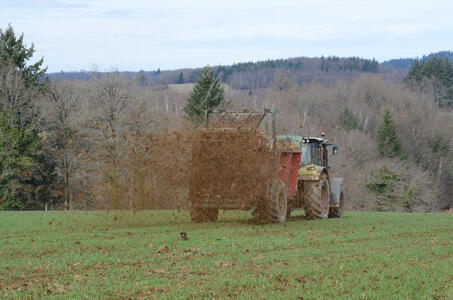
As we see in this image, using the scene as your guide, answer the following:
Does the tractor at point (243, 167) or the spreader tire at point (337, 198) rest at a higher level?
the tractor at point (243, 167)

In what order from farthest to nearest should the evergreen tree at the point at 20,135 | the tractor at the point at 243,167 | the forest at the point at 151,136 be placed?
1. the evergreen tree at the point at 20,135
2. the forest at the point at 151,136
3. the tractor at the point at 243,167

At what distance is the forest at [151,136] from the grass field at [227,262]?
1860 mm

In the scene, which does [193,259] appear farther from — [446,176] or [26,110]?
[446,176]

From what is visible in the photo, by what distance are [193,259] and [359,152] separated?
233ft

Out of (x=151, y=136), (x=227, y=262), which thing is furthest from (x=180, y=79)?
(x=227, y=262)

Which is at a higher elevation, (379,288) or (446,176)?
(379,288)

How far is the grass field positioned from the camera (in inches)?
331

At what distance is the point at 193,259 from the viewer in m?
11.0

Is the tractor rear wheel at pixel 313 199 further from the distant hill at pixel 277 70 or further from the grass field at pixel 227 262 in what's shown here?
the distant hill at pixel 277 70

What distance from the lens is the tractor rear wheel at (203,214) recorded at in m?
18.5

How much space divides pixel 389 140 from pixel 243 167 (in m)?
65.9

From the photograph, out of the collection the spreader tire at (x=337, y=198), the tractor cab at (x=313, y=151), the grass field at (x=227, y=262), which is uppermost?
the tractor cab at (x=313, y=151)

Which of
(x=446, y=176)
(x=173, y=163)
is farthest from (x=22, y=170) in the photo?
(x=446, y=176)

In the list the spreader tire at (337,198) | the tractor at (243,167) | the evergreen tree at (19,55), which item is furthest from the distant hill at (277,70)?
the tractor at (243,167)
